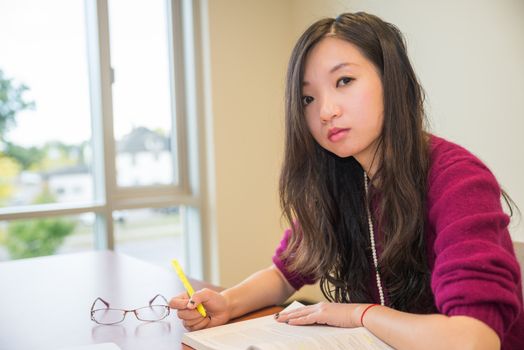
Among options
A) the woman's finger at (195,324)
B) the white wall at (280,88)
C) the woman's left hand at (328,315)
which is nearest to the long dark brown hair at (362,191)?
the woman's left hand at (328,315)

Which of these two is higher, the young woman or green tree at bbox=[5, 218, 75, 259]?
the young woman

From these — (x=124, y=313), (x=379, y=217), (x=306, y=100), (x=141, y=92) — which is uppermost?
(x=141, y=92)

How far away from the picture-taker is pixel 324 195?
48.9 inches

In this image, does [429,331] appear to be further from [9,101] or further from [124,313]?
[9,101]

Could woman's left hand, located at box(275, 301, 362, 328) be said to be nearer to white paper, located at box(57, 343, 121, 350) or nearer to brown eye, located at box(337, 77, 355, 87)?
white paper, located at box(57, 343, 121, 350)

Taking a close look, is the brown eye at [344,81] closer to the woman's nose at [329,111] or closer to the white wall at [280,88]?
the woman's nose at [329,111]

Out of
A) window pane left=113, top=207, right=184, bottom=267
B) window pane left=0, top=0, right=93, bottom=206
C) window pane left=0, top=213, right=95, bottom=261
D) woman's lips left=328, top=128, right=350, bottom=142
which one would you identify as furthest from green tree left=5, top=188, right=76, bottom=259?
woman's lips left=328, top=128, right=350, bottom=142

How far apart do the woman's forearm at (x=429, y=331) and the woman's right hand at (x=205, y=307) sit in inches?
13.2

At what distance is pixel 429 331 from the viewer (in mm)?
819

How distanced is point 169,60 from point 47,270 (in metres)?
1.78

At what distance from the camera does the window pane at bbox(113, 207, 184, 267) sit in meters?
3.00

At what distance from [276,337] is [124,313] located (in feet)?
1.39

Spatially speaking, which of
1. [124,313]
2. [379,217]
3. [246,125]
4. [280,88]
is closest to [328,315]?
[379,217]

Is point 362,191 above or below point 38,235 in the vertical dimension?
above
